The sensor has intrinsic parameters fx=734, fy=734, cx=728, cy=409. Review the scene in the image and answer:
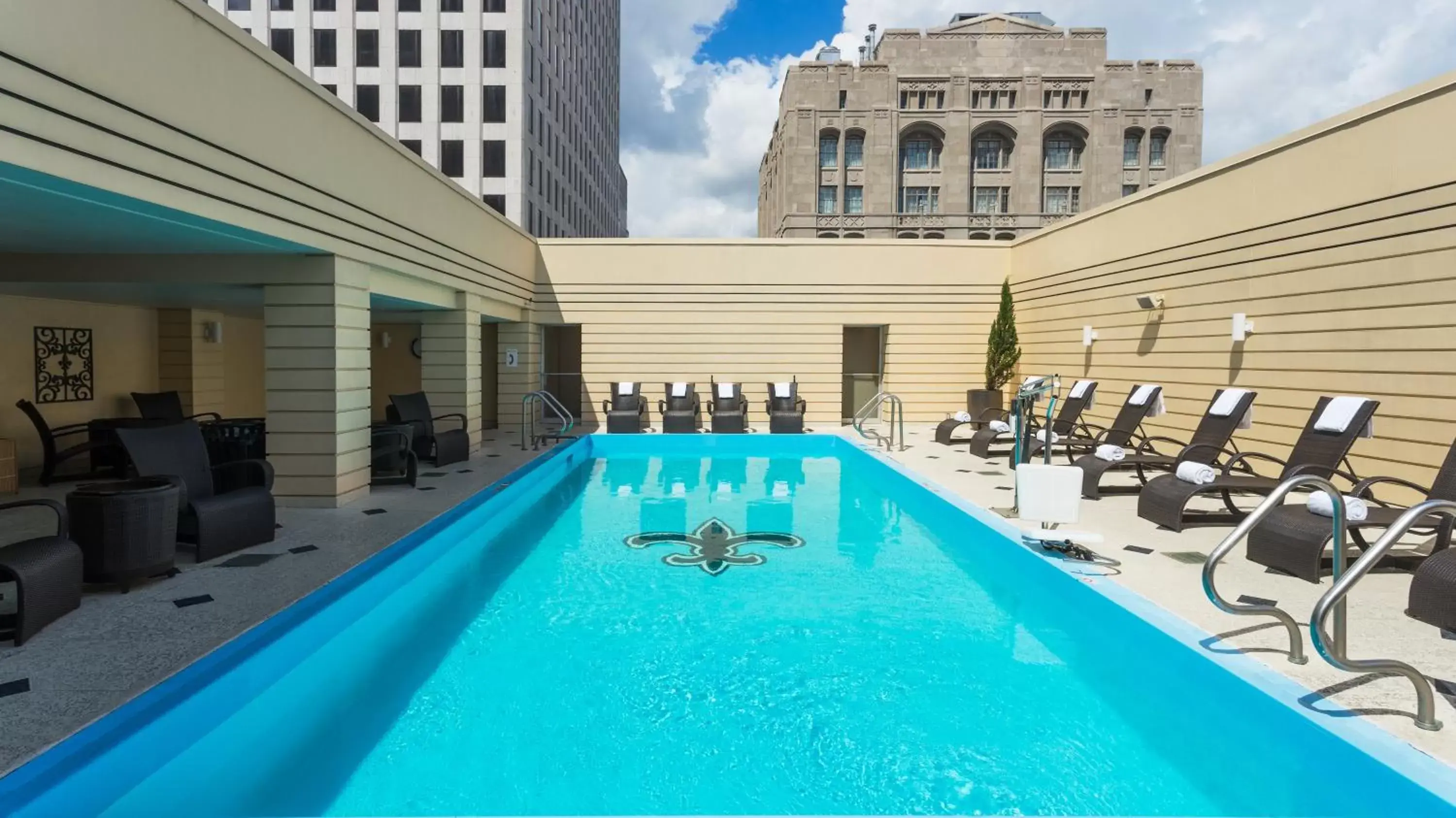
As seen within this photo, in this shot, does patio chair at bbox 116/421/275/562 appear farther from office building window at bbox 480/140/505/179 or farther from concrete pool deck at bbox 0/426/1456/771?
office building window at bbox 480/140/505/179

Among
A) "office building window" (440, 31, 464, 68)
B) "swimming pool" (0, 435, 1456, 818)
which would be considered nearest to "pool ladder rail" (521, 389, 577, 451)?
"swimming pool" (0, 435, 1456, 818)

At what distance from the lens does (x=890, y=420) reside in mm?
11977

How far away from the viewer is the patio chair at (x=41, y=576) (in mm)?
3107

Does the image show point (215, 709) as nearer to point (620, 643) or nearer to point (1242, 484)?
point (620, 643)

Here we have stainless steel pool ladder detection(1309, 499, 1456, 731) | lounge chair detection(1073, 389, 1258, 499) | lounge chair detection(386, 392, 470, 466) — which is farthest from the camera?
lounge chair detection(386, 392, 470, 466)

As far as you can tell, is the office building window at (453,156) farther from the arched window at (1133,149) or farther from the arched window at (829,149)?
the arched window at (1133,149)

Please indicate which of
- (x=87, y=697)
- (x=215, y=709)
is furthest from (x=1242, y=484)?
(x=87, y=697)

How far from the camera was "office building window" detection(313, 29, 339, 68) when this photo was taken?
83.9 feet

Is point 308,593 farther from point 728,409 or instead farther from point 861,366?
point 861,366

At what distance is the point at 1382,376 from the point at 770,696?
6120 mm

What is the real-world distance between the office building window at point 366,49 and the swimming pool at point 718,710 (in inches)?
1044

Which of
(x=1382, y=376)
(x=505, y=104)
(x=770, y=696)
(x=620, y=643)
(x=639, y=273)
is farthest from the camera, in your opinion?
(x=505, y=104)

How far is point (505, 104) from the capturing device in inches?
1021

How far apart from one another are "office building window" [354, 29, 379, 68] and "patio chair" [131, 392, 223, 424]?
21.8 metres
